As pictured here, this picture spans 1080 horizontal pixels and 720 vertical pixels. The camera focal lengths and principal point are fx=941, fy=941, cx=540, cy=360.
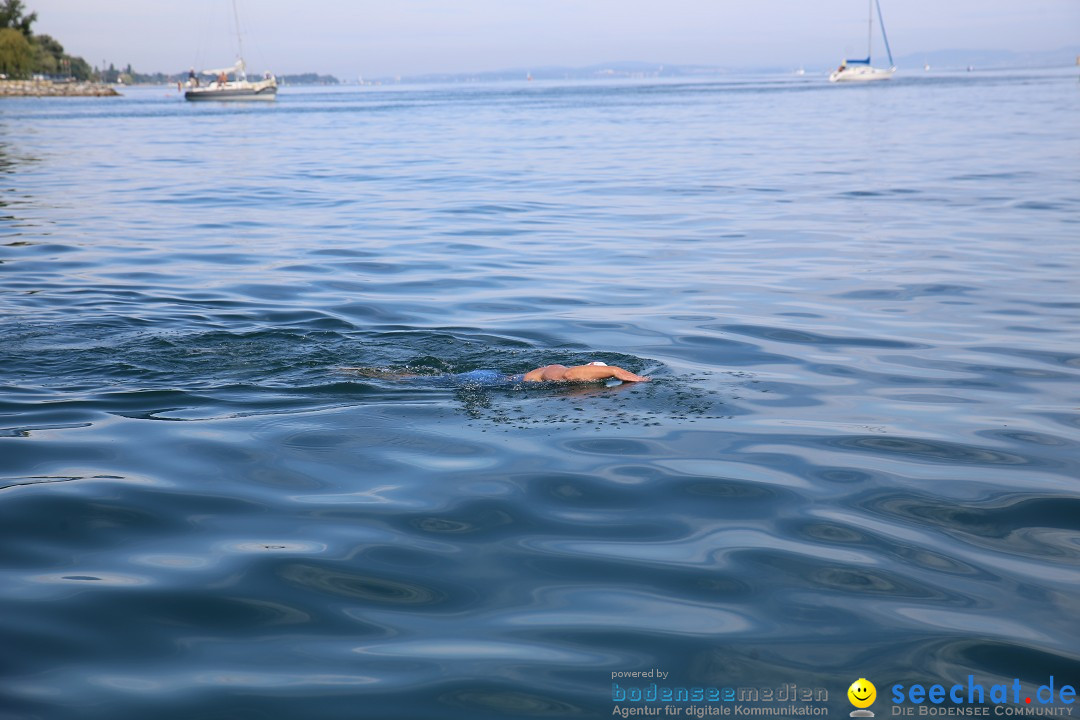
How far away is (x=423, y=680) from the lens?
4062 mm

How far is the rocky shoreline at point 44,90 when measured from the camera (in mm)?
105062

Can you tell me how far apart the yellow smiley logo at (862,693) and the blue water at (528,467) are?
60 millimetres

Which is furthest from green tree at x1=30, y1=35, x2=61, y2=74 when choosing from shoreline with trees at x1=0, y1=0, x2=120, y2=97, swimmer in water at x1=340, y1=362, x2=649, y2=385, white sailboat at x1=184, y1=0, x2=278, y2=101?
swimmer in water at x1=340, y1=362, x2=649, y2=385

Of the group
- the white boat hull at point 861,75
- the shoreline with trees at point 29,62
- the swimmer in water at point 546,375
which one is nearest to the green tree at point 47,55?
the shoreline with trees at point 29,62

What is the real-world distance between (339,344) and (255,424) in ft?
7.71

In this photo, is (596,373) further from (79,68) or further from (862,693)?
(79,68)

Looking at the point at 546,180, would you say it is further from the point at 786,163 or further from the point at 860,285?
the point at 860,285

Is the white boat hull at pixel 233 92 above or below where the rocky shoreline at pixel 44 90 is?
below

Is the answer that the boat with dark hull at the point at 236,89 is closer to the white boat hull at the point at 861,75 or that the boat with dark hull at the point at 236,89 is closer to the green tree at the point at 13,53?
the green tree at the point at 13,53

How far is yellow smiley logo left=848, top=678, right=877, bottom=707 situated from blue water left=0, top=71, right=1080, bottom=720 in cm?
6

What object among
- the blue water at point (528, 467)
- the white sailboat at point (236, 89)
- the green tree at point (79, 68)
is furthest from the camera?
the green tree at point (79, 68)

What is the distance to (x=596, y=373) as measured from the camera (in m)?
7.91

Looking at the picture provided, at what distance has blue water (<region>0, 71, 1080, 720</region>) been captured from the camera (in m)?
4.26

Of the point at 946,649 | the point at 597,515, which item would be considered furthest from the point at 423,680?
the point at 946,649
